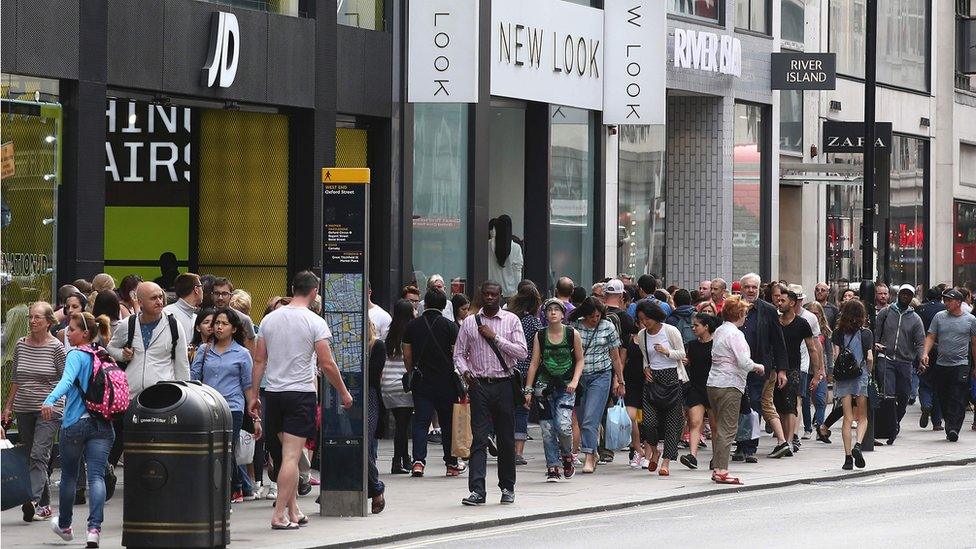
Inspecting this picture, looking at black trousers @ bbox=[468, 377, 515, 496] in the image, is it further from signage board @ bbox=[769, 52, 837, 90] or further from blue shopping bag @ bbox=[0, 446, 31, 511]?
signage board @ bbox=[769, 52, 837, 90]

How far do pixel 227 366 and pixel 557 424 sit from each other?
3709mm

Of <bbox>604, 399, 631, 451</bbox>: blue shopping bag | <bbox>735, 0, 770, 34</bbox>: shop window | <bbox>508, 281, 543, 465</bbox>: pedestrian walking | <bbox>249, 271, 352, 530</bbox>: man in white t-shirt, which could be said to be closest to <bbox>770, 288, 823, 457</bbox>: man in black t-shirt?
<bbox>604, 399, 631, 451</bbox>: blue shopping bag

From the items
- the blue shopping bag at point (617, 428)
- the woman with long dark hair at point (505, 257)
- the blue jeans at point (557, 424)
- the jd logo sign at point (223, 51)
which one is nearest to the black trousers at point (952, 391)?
the blue shopping bag at point (617, 428)

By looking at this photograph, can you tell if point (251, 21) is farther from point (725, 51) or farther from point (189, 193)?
→ point (725, 51)

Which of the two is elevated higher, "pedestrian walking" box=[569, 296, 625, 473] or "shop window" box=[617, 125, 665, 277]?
"shop window" box=[617, 125, 665, 277]

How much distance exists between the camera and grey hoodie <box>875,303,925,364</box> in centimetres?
2353

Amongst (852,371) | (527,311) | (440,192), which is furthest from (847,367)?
(440,192)

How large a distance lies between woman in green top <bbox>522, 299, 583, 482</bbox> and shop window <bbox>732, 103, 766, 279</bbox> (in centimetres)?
1536

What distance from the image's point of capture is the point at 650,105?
26562 mm

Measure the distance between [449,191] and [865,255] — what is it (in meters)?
5.83

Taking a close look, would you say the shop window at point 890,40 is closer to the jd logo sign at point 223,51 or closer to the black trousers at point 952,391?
the black trousers at point 952,391

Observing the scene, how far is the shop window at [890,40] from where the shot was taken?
35.5m

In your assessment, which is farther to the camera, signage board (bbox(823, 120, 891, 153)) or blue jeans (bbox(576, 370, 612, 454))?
signage board (bbox(823, 120, 891, 153))

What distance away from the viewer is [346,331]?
14.1 m
